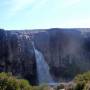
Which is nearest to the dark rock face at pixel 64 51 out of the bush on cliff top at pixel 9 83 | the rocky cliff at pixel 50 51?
the rocky cliff at pixel 50 51

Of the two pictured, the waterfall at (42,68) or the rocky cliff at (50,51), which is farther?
the rocky cliff at (50,51)

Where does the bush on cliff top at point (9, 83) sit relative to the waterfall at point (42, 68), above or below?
above

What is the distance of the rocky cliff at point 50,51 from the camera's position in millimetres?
56875

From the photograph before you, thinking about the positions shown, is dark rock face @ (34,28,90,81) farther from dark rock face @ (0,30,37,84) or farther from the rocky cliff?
dark rock face @ (0,30,37,84)

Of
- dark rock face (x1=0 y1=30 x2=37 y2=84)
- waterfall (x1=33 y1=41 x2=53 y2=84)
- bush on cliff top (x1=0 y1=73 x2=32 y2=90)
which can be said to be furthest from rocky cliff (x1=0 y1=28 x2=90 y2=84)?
bush on cliff top (x1=0 y1=73 x2=32 y2=90)

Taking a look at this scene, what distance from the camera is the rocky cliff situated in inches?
2239

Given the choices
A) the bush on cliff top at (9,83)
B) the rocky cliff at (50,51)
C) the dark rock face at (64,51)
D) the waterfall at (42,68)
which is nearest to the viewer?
the bush on cliff top at (9,83)

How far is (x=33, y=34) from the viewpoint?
60250 mm

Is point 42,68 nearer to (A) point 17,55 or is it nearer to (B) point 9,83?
(A) point 17,55

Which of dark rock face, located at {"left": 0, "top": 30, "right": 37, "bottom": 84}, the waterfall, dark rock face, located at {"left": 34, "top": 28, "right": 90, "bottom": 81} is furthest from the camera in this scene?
dark rock face, located at {"left": 34, "top": 28, "right": 90, "bottom": 81}

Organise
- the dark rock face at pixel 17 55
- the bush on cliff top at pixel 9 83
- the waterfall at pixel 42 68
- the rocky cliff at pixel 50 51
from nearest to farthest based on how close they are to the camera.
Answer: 1. the bush on cliff top at pixel 9 83
2. the dark rock face at pixel 17 55
3. the waterfall at pixel 42 68
4. the rocky cliff at pixel 50 51

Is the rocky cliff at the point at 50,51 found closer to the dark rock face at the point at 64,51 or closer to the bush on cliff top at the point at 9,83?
the dark rock face at the point at 64,51

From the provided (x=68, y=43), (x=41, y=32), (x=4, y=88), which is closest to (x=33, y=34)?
(x=41, y=32)

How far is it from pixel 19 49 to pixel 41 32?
4.28 m
